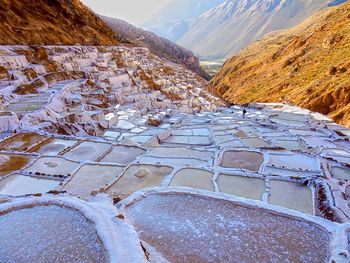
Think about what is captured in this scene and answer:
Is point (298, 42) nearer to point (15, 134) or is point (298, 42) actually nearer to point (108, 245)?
point (15, 134)

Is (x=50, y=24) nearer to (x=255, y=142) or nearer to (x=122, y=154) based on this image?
(x=122, y=154)

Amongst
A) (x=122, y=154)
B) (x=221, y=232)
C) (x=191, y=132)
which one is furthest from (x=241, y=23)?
(x=221, y=232)

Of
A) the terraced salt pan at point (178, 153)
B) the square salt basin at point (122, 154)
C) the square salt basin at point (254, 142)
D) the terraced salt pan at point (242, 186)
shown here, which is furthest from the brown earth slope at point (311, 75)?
the square salt basin at point (122, 154)

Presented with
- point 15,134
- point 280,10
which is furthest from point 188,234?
point 280,10

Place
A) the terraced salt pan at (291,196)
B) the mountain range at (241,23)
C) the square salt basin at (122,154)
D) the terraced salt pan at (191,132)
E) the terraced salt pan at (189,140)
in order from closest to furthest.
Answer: the terraced salt pan at (291,196), the square salt basin at (122,154), the terraced salt pan at (189,140), the terraced salt pan at (191,132), the mountain range at (241,23)

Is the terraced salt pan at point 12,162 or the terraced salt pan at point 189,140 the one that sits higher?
the terraced salt pan at point 12,162

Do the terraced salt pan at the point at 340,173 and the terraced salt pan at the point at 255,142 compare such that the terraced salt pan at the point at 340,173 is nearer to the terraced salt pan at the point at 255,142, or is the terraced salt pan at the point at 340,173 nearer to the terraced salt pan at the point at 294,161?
the terraced salt pan at the point at 294,161

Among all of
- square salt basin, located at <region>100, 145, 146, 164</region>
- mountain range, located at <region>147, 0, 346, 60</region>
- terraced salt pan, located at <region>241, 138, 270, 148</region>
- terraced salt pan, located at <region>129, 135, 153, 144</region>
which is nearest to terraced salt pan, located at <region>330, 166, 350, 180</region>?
terraced salt pan, located at <region>241, 138, 270, 148</region>
